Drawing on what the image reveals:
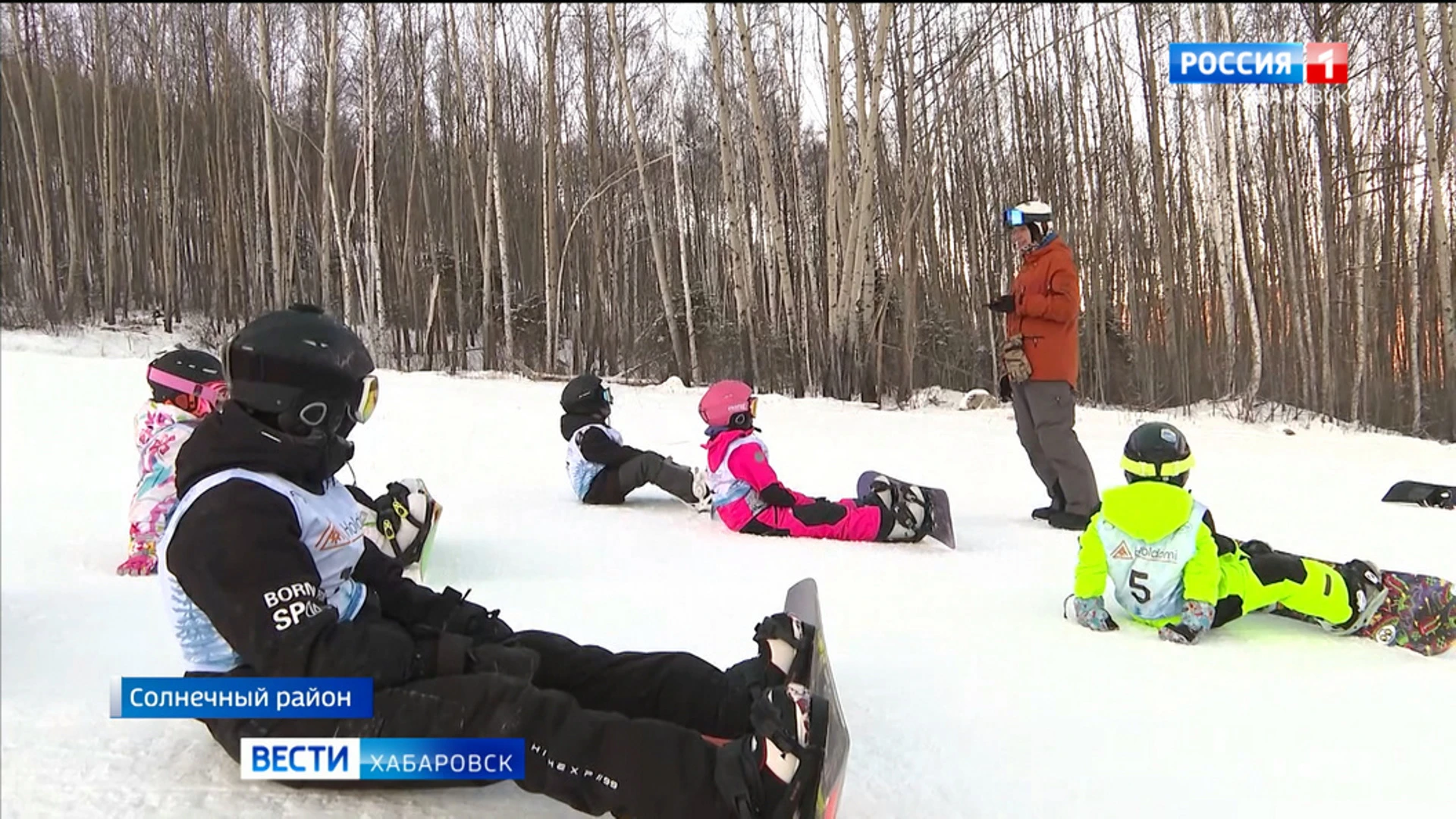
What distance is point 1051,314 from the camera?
434 cm

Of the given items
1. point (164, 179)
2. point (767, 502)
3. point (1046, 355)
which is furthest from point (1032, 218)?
point (164, 179)

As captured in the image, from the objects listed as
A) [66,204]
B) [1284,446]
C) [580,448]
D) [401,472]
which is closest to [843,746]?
[580,448]

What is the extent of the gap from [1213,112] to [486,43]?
962 cm

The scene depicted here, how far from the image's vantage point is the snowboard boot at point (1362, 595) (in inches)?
93.0

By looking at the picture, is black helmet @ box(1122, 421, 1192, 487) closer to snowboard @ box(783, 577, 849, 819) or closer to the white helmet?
snowboard @ box(783, 577, 849, 819)

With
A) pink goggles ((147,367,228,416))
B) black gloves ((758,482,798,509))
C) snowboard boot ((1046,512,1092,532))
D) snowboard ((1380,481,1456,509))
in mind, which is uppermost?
pink goggles ((147,367,228,416))

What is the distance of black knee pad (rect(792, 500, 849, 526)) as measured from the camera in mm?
3684

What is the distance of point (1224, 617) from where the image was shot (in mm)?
2471

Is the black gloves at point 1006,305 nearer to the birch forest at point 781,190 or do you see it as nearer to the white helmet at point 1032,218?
the white helmet at point 1032,218

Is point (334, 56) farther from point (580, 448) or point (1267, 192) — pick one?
point (1267, 192)

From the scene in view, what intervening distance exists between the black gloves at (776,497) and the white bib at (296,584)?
2.22m
